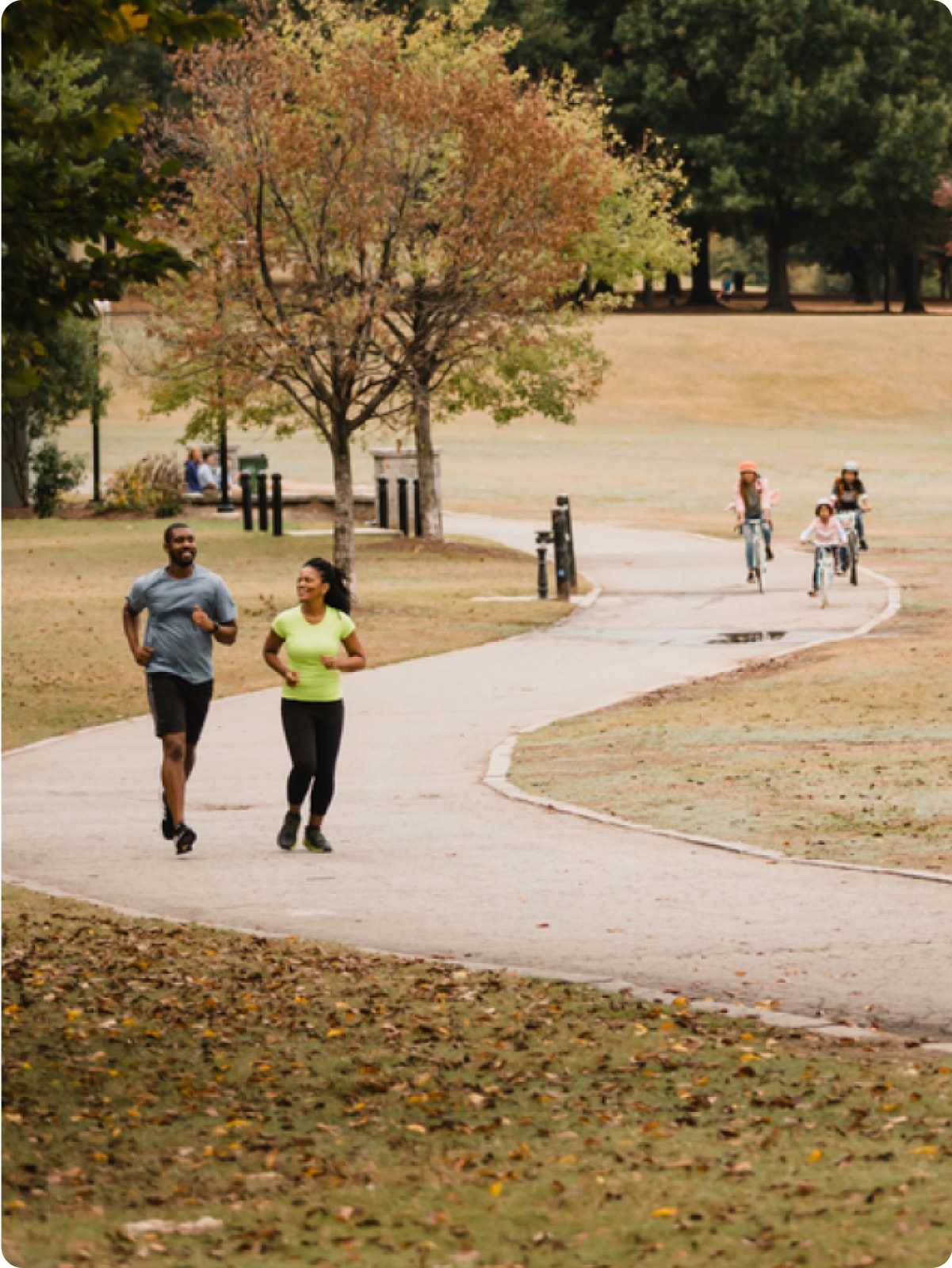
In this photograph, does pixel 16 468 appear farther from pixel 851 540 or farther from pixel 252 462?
pixel 851 540

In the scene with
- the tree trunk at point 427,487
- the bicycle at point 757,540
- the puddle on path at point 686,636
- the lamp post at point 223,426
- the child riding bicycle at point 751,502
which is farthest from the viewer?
the tree trunk at point 427,487

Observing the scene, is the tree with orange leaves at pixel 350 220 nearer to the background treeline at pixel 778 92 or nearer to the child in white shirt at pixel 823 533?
Result: the child in white shirt at pixel 823 533

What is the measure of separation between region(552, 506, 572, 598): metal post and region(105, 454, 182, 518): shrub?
17.4 m

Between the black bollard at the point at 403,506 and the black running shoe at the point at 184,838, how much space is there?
2570 centimetres

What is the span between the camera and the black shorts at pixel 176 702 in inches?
468

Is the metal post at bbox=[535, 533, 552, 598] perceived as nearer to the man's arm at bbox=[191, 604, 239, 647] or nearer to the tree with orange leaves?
the tree with orange leaves

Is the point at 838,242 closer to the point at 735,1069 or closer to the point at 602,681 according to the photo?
the point at 602,681

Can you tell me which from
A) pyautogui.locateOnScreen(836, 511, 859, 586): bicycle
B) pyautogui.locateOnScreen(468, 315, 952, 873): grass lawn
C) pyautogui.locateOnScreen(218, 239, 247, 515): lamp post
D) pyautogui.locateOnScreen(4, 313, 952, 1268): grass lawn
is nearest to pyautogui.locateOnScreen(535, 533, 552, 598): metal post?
pyautogui.locateOnScreen(836, 511, 859, 586): bicycle

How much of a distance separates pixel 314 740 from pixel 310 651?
1.83 ft

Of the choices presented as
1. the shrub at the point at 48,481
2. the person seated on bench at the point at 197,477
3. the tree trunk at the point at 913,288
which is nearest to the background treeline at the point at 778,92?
the tree trunk at the point at 913,288

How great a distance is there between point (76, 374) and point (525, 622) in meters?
23.4

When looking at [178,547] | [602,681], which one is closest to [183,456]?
[602,681]

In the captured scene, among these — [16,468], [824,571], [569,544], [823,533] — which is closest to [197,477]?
[16,468]

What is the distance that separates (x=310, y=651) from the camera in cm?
1165
